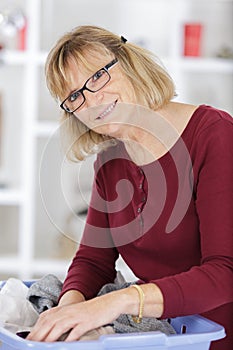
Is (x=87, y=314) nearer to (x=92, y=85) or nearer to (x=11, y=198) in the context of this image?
(x=92, y=85)

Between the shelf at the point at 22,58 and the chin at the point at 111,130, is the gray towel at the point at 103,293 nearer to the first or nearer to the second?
the chin at the point at 111,130

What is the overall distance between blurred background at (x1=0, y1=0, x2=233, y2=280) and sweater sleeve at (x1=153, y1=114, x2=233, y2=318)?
2357 millimetres

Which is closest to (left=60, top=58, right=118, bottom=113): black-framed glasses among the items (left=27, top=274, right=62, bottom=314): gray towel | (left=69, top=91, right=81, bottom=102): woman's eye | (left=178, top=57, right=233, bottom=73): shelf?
(left=69, top=91, right=81, bottom=102): woman's eye

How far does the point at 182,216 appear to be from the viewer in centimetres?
140

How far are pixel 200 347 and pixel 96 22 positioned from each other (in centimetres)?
301

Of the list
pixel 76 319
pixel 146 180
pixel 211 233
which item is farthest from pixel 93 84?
pixel 76 319

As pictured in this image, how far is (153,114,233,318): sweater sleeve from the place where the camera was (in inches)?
49.0

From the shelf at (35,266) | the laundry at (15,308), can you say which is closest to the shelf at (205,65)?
the shelf at (35,266)

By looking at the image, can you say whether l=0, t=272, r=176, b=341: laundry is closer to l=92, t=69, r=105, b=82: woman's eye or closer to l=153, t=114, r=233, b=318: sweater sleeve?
l=153, t=114, r=233, b=318: sweater sleeve

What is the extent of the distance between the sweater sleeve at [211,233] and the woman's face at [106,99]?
0.56ft

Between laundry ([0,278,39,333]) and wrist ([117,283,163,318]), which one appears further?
laundry ([0,278,39,333])

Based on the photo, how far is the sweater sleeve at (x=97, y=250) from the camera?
1582mm

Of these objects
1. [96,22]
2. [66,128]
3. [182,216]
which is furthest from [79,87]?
[96,22]

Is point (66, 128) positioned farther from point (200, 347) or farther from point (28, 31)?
point (28, 31)
